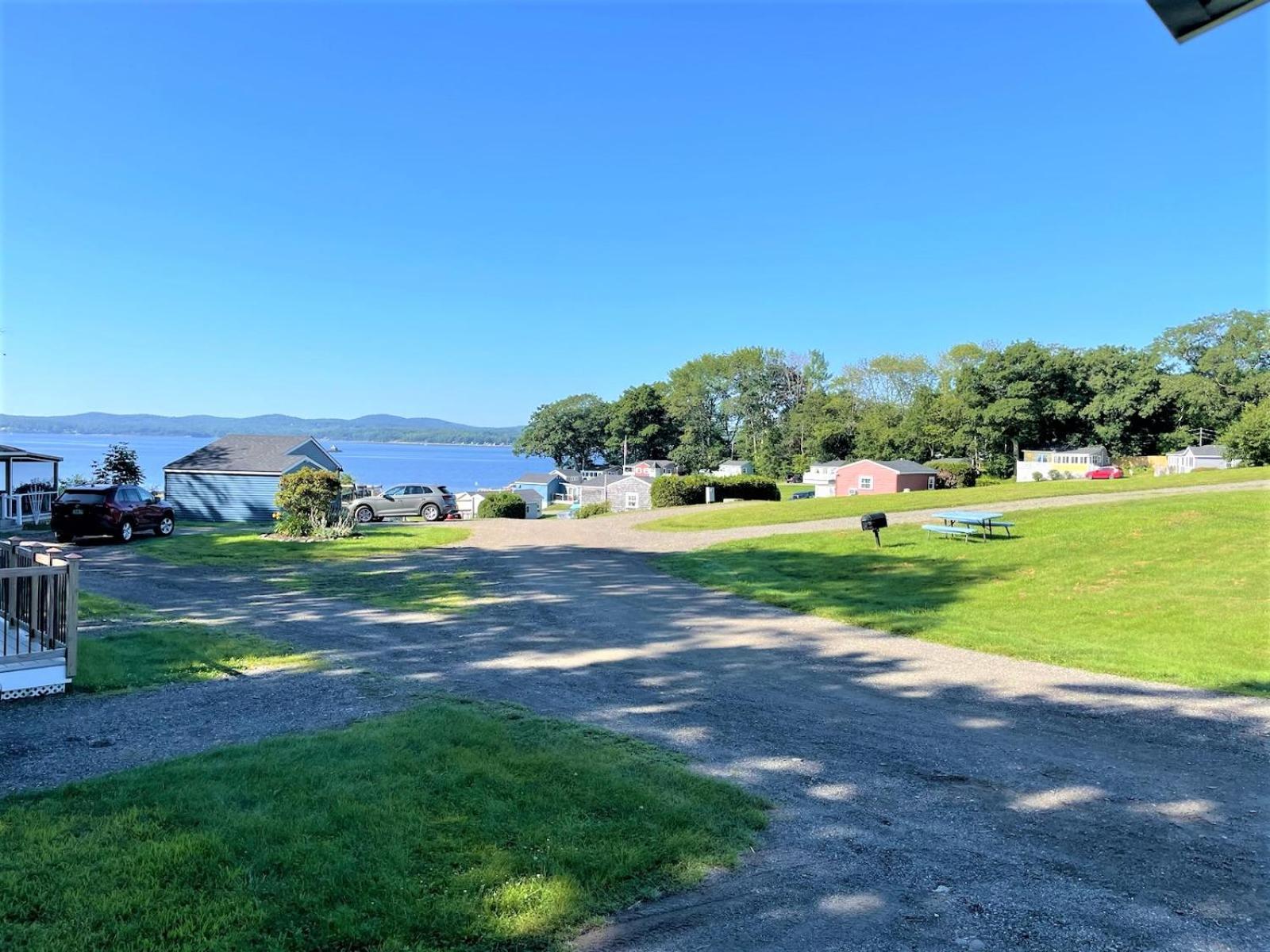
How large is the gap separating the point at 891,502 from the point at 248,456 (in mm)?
25276

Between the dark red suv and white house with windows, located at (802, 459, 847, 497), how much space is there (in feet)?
171

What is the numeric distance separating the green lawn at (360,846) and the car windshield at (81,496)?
17.2 m

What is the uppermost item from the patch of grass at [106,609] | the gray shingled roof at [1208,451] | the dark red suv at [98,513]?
the gray shingled roof at [1208,451]

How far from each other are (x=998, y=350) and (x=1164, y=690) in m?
74.3

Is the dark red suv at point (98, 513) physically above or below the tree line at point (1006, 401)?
below

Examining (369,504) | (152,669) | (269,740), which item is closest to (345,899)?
(269,740)

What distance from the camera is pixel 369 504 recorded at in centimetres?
2775

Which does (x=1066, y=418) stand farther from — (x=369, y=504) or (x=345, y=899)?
(x=345, y=899)

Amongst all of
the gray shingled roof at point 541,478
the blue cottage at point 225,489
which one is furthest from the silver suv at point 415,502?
the gray shingled roof at point 541,478

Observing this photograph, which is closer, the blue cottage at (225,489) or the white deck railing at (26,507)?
the white deck railing at (26,507)

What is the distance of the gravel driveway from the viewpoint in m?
3.21

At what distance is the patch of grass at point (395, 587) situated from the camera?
1116cm

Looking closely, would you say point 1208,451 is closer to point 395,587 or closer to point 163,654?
point 395,587

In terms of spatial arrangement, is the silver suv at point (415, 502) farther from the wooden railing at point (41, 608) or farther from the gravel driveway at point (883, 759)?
the wooden railing at point (41, 608)
